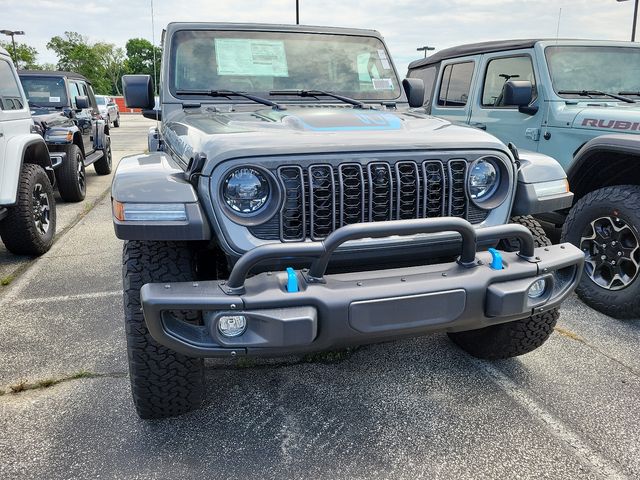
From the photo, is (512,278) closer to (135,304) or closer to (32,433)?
(135,304)

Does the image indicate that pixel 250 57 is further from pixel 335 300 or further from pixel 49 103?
pixel 49 103

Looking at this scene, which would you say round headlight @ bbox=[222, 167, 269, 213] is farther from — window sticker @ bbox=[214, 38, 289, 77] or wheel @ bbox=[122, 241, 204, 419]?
window sticker @ bbox=[214, 38, 289, 77]

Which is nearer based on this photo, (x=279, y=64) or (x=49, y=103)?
(x=279, y=64)

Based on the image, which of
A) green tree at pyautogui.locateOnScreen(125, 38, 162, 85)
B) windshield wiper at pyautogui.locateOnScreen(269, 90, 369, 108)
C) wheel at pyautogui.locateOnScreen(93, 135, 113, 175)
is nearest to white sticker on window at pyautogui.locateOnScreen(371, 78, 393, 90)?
windshield wiper at pyautogui.locateOnScreen(269, 90, 369, 108)

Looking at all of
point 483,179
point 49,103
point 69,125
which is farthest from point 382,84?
point 49,103

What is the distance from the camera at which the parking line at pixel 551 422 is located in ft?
6.82

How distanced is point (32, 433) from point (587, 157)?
12.8 ft

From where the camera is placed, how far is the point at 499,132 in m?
4.92

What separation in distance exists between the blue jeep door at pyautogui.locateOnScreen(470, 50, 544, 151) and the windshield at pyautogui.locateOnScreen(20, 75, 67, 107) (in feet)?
21.8

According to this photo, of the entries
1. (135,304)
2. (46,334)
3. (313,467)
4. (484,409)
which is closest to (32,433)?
(135,304)

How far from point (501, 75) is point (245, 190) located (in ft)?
12.7

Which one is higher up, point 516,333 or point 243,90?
point 243,90

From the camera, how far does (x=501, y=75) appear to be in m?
4.97

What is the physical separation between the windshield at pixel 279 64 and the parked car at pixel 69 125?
426 cm
